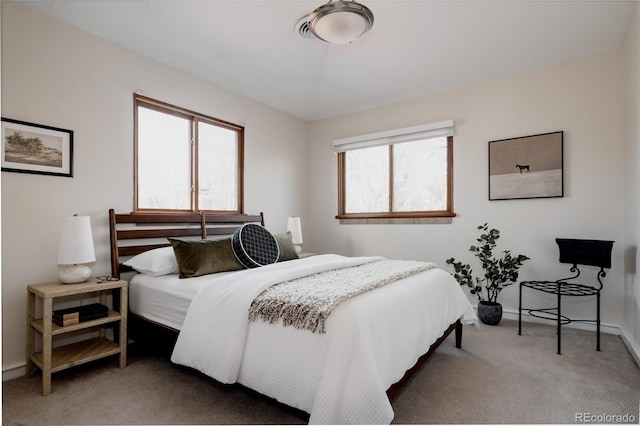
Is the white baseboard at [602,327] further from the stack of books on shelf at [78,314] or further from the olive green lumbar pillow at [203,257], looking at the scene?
the stack of books on shelf at [78,314]

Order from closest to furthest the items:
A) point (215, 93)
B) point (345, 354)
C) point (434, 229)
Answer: point (345, 354) → point (215, 93) → point (434, 229)

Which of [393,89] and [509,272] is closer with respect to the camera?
[509,272]

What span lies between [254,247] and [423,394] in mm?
1651

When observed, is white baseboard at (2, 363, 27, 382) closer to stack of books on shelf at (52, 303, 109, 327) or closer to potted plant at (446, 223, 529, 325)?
stack of books on shelf at (52, 303, 109, 327)

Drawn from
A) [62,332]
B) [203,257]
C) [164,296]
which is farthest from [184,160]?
[62,332]

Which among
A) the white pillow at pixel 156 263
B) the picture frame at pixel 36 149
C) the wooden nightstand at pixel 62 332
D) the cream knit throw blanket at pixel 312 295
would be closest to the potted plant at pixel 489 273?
the cream knit throw blanket at pixel 312 295

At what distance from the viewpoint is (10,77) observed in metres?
2.37

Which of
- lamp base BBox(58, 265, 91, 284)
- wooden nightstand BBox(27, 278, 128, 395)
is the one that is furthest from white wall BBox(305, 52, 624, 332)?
lamp base BBox(58, 265, 91, 284)

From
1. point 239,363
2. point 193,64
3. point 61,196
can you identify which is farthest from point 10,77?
point 239,363

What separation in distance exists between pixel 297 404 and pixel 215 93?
127 inches

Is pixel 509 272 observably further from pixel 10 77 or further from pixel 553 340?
pixel 10 77

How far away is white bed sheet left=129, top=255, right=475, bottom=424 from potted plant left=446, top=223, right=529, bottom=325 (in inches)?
58.1

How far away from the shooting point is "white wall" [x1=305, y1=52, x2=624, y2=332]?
3.14 metres

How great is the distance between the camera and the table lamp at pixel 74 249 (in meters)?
2.35
